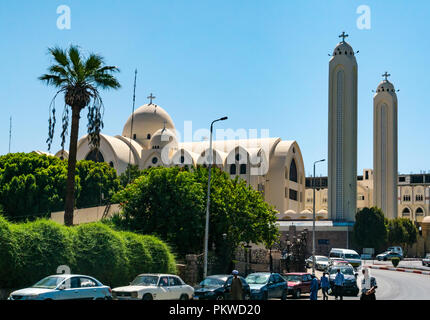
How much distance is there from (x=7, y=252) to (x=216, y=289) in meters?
7.60

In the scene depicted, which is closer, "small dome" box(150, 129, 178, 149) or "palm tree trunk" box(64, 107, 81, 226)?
"palm tree trunk" box(64, 107, 81, 226)

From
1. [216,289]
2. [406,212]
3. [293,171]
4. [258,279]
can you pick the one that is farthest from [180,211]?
[406,212]

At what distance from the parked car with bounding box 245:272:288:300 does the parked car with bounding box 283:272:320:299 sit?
2.20 metres

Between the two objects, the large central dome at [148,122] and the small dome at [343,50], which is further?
the large central dome at [148,122]

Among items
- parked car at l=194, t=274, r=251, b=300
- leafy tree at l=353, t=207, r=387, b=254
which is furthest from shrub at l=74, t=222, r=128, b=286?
leafy tree at l=353, t=207, r=387, b=254

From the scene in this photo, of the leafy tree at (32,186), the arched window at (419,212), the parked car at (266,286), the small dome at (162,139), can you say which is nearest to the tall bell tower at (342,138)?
the small dome at (162,139)

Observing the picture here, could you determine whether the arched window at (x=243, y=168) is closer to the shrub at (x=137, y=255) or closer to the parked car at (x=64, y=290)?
the shrub at (x=137, y=255)

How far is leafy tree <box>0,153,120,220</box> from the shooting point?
5550 centimetres

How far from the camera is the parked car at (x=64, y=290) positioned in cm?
1634

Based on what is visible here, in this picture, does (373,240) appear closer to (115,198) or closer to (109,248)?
(115,198)

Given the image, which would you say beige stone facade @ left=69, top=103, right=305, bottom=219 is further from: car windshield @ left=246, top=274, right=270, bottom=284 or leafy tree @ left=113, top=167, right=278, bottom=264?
car windshield @ left=246, top=274, right=270, bottom=284

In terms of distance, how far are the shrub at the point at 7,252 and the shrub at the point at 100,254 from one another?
122 inches

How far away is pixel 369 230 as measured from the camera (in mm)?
75812
